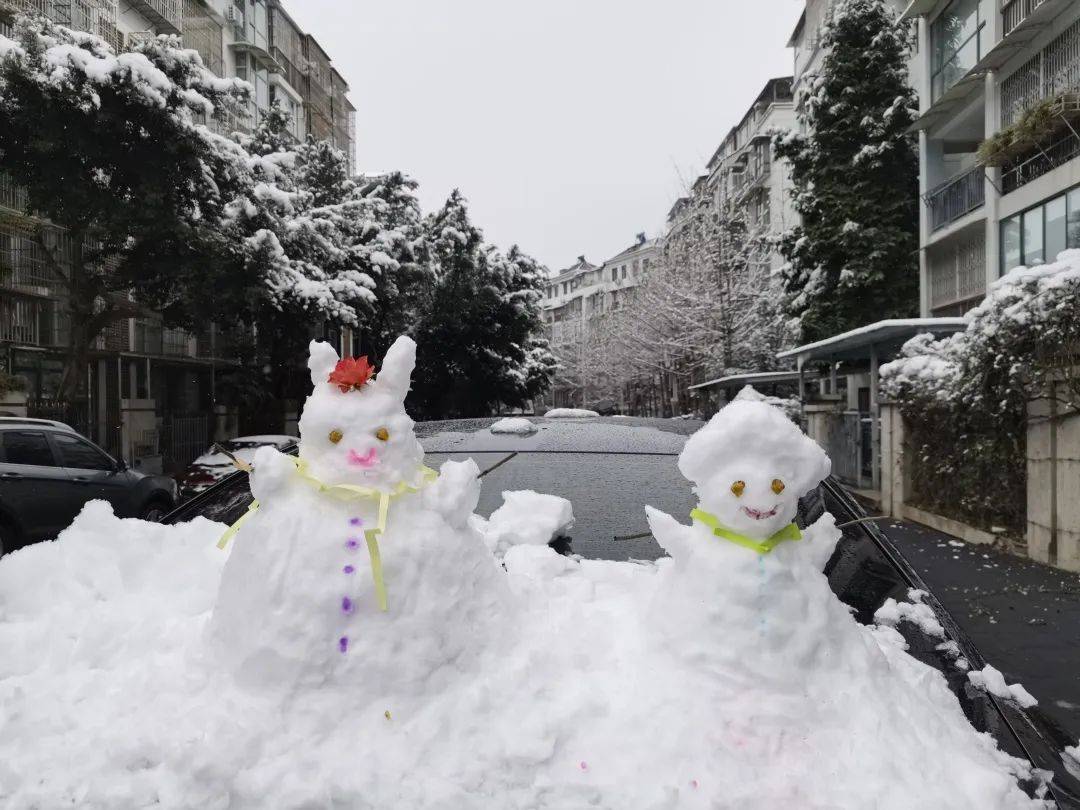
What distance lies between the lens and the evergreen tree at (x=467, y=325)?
87.5ft

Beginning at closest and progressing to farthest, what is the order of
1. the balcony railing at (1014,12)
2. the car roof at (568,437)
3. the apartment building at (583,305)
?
the car roof at (568,437) → the balcony railing at (1014,12) → the apartment building at (583,305)

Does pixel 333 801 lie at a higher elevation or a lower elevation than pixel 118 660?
lower

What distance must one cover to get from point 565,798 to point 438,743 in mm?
322

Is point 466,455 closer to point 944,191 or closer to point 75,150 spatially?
point 75,150

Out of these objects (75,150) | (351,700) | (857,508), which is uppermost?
(75,150)

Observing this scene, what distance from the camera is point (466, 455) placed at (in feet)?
11.1

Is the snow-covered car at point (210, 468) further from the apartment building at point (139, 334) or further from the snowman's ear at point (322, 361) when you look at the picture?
the snowman's ear at point (322, 361)

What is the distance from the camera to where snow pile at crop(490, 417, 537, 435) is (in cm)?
366

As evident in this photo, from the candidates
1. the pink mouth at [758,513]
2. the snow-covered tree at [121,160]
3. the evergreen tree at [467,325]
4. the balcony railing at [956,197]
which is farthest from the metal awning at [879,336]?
the evergreen tree at [467,325]

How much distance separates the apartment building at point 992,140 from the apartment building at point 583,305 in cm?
1477

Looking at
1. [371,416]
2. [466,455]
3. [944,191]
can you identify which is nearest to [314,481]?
[371,416]

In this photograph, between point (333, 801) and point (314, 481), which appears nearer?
point (333, 801)

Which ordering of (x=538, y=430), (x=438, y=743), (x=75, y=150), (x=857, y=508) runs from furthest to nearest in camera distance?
(x=75, y=150), (x=538, y=430), (x=857, y=508), (x=438, y=743)

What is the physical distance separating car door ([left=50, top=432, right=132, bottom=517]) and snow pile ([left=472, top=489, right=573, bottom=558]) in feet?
25.4
